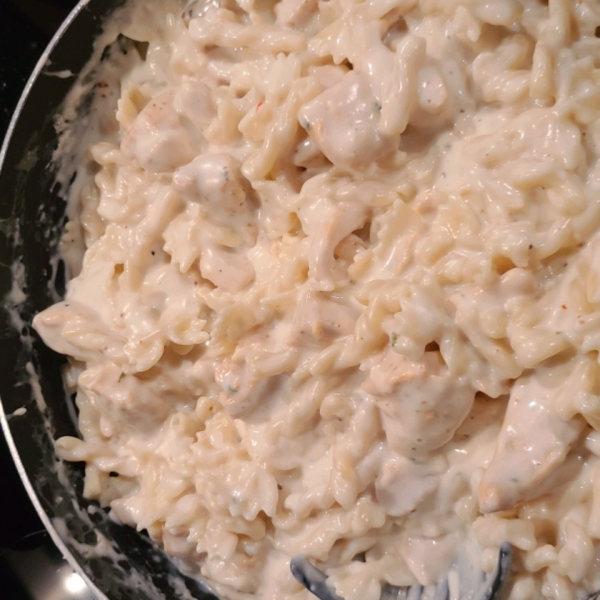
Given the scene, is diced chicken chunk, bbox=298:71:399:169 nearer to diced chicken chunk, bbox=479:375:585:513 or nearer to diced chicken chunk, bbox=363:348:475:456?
diced chicken chunk, bbox=363:348:475:456

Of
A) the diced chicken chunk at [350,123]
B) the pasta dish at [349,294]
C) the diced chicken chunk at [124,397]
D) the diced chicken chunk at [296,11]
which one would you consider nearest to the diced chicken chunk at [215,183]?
the pasta dish at [349,294]

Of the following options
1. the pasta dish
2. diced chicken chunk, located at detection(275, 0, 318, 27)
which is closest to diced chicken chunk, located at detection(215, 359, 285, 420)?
the pasta dish

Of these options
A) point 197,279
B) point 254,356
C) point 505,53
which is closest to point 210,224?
point 197,279

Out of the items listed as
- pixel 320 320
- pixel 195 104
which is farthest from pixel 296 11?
pixel 320 320

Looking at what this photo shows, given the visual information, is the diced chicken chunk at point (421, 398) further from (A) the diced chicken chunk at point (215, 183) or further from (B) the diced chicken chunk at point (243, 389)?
(A) the diced chicken chunk at point (215, 183)

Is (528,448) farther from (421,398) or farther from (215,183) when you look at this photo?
(215,183)

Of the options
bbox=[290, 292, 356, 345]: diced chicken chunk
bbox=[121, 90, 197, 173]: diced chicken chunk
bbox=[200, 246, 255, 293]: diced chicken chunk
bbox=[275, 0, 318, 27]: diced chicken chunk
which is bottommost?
bbox=[290, 292, 356, 345]: diced chicken chunk

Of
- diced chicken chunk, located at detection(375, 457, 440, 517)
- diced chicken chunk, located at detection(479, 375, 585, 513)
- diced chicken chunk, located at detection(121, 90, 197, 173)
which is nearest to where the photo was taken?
diced chicken chunk, located at detection(479, 375, 585, 513)
